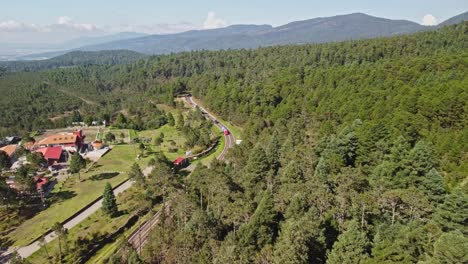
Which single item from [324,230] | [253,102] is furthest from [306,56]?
[324,230]

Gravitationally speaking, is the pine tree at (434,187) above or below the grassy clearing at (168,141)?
above

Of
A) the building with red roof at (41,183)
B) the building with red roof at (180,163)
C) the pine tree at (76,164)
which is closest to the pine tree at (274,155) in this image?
the building with red roof at (180,163)

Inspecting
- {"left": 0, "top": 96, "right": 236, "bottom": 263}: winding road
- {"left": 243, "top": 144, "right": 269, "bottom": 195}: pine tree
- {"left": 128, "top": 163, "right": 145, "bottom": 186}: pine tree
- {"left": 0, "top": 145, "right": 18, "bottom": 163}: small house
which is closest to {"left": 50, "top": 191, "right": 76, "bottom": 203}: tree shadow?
{"left": 0, "top": 96, "right": 236, "bottom": 263}: winding road

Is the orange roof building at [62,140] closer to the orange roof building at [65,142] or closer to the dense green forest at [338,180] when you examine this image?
the orange roof building at [65,142]

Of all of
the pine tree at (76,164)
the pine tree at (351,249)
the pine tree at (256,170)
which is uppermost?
the pine tree at (351,249)

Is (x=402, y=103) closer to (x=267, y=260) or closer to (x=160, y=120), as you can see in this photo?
(x=267, y=260)

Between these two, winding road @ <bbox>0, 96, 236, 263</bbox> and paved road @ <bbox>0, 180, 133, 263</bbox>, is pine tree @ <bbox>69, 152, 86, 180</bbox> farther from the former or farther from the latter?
winding road @ <bbox>0, 96, 236, 263</bbox>
